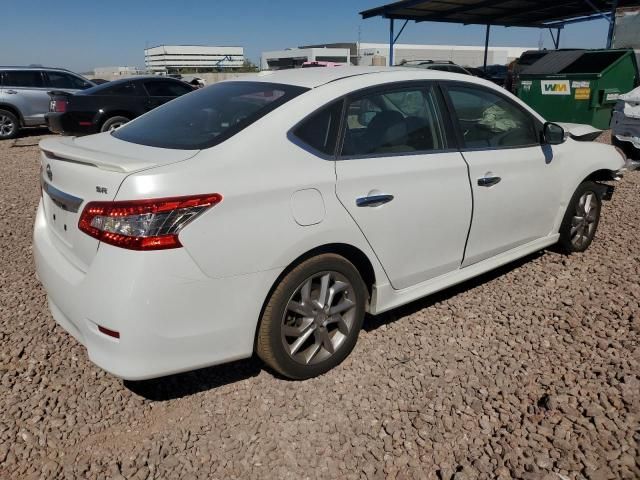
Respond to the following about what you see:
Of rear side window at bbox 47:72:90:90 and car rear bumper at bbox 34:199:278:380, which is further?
rear side window at bbox 47:72:90:90

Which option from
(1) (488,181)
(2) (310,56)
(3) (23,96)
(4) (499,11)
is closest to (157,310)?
(1) (488,181)

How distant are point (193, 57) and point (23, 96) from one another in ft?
249

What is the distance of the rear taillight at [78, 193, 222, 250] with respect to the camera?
7.01 ft

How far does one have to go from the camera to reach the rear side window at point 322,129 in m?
2.64

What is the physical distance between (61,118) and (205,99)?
7.68 metres

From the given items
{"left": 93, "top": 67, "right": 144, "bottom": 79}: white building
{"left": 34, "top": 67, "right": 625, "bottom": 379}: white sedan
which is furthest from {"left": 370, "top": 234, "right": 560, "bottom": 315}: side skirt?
{"left": 93, "top": 67, "right": 144, "bottom": 79}: white building

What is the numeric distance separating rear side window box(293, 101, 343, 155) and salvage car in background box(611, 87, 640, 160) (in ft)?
22.2

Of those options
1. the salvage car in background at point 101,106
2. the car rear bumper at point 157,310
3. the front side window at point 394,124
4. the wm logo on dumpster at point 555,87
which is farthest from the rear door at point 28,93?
the front side window at point 394,124

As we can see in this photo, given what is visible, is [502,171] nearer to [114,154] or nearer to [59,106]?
[114,154]

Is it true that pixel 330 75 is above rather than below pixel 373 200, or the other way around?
above

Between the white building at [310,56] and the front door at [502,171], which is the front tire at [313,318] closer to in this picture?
the front door at [502,171]

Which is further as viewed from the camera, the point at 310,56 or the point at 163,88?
the point at 310,56

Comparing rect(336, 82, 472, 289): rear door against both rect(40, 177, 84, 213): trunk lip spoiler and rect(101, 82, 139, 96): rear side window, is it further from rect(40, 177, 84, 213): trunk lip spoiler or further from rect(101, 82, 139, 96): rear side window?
rect(101, 82, 139, 96): rear side window

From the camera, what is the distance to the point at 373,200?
2768 mm
